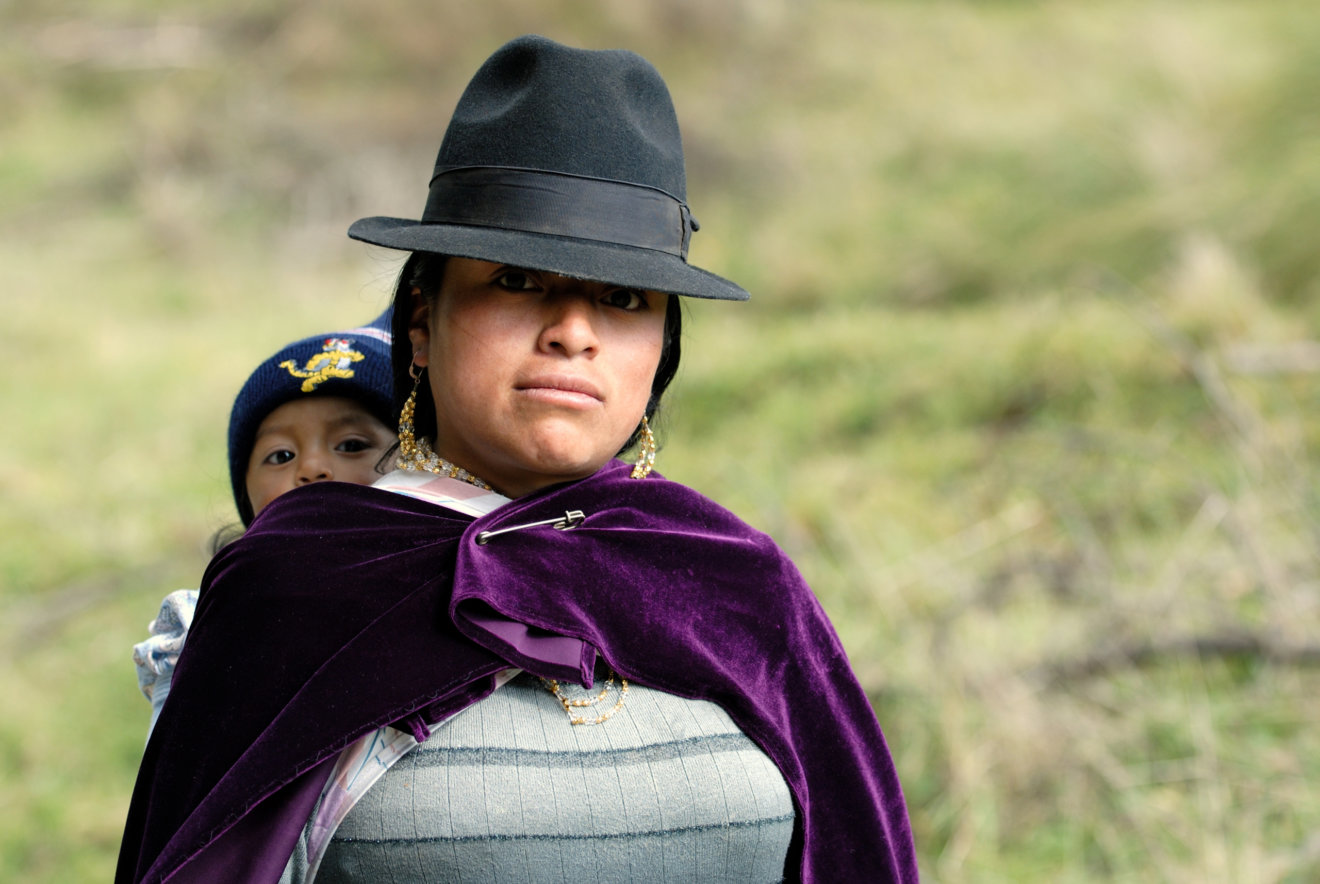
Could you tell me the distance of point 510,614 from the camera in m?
1.34

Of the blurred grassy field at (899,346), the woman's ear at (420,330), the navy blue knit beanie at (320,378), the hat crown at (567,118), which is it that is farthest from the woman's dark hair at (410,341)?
the blurred grassy field at (899,346)

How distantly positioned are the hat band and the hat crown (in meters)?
0.01

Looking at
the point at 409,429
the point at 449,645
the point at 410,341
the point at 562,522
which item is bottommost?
the point at 449,645

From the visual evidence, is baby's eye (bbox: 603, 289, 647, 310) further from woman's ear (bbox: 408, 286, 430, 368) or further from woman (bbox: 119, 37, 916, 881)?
woman's ear (bbox: 408, 286, 430, 368)

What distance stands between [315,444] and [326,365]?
11cm

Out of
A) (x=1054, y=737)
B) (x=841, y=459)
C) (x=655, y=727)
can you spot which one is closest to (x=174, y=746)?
(x=655, y=727)

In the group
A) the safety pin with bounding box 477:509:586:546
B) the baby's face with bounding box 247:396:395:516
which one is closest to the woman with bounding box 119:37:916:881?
the safety pin with bounding box 477:509:586:546

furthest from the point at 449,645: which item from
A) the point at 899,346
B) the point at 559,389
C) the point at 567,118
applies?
the point at 899,346

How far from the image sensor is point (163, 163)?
1021 cm

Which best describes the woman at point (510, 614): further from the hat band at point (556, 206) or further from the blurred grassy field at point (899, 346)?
the blurred grassy field at point (899, 346)

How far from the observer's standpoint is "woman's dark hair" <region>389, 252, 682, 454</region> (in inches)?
56.8

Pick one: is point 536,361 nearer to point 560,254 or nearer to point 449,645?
point 560,254

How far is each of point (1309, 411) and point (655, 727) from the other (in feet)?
14.8

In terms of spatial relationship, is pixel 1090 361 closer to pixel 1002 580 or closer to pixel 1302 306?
pixel 1302 306
